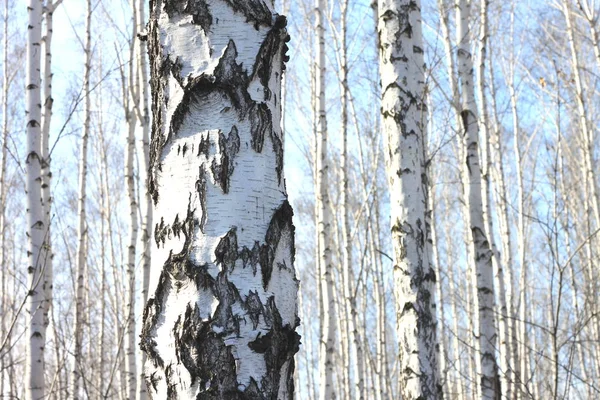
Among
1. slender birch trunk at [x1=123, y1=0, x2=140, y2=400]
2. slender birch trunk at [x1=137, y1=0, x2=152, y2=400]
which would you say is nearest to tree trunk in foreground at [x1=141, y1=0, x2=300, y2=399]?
slender birch trunk at [x1=137, y1=0, x2=152, y2=400]

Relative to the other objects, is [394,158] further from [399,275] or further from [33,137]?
[33,137]

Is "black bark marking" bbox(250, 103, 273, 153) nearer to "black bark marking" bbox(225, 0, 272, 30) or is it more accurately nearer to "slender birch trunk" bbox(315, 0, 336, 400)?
"black bark marking" bbox(225, 0, 272, 30)

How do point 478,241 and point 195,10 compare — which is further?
point 478,241

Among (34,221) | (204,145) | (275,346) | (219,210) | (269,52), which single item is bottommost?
(275,346)

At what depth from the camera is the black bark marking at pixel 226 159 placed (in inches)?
43.1

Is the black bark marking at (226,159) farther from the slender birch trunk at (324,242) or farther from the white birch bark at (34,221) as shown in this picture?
the slender birch trunk at (324,242)

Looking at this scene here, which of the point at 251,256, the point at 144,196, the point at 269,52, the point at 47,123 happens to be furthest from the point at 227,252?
the point at 47,123

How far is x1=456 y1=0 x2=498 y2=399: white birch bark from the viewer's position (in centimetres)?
400

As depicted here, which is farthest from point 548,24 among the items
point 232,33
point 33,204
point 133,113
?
point 232,33

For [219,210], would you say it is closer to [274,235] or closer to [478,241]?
[274,235]

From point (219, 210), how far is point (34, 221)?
3627 millimetres

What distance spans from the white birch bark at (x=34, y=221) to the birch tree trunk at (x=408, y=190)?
223 cm

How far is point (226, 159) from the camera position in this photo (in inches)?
43.5

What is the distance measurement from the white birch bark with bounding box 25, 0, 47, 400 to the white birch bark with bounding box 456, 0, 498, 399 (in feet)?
8.98
